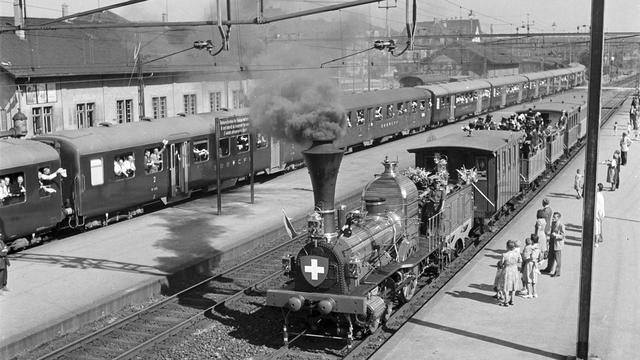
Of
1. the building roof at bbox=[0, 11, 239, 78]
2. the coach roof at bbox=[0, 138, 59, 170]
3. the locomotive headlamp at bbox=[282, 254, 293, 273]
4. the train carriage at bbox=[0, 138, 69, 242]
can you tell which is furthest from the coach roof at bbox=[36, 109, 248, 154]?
the locomotive headlamp at bbox=[282, 254, 293, 273]

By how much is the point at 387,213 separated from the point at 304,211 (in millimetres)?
8983

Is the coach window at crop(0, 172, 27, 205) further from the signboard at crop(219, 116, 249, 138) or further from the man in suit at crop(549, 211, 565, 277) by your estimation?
the man in suit at crop(549, 211, 565, 277)

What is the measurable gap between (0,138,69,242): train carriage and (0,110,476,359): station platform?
25.9 inches

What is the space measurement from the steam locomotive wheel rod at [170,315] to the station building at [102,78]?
44.2 feet

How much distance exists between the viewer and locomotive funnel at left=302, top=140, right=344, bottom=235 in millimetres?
9672

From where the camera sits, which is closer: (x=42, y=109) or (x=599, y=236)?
(x=599, y=236)

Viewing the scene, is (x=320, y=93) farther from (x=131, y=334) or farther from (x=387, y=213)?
(x=131, y=334)

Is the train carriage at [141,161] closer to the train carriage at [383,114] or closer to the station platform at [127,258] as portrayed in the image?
the station platform at [127,258]

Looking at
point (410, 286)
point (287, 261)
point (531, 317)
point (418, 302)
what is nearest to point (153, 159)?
point (410, 286)

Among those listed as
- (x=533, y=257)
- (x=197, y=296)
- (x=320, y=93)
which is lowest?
(x=197, y=296)

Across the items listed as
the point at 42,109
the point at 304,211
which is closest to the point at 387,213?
the point at 304,211

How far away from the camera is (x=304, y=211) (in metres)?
21.0

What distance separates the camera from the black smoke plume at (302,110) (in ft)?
34.6

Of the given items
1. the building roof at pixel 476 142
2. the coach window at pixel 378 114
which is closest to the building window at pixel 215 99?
the coach window at pixel 378 114
